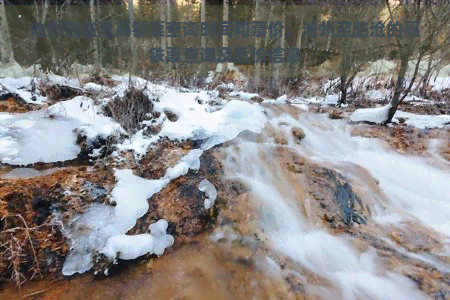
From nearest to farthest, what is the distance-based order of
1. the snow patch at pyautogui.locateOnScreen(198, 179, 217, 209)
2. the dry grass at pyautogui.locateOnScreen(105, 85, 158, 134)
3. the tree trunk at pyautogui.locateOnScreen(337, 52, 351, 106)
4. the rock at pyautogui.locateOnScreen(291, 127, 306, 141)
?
1. the snow patch at pyautogui.locateOnScreen(198, 179, 217, 209)
2. the dry grass at pyautogui.locateOnScreen(105, 85, 158, 134)
3. the rock at pyautogui.locateOnScreen(291, 127, 306, 141)
4. the tree trunk at pyautogui.locateOnScreen(337, 52, 351, 106)

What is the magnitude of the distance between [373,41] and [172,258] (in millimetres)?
6955

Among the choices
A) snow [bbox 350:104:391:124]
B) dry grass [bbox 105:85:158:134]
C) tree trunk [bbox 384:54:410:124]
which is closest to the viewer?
dry grass [bbox 105:85:158:134]

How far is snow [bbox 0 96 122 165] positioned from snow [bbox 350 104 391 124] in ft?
10.4

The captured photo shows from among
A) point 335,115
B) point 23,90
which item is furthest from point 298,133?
point 23,90

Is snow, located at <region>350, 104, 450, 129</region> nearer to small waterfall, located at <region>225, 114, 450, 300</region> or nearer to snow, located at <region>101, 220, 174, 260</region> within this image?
small waterfall, located at <region>225, 114, 450, 300</region>

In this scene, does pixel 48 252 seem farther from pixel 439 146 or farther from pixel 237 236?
pixel 439 146

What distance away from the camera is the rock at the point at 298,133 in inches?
142

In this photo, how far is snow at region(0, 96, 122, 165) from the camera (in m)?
2.59

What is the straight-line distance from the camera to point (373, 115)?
13.4 feet

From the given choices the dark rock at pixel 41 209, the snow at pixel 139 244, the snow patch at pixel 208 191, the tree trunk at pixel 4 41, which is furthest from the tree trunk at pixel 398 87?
the tree trunk at pixel 4 41

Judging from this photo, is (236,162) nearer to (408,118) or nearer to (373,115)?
(373,115)

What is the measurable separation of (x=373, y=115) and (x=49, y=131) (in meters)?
3.95

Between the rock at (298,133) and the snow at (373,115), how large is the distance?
0.96m

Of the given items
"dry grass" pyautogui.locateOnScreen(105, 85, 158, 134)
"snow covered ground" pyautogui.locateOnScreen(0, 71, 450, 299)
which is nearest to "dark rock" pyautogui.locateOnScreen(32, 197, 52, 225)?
"snow covered ground" pyautogui.locateOnScreen(0, 71, 450, 299)
